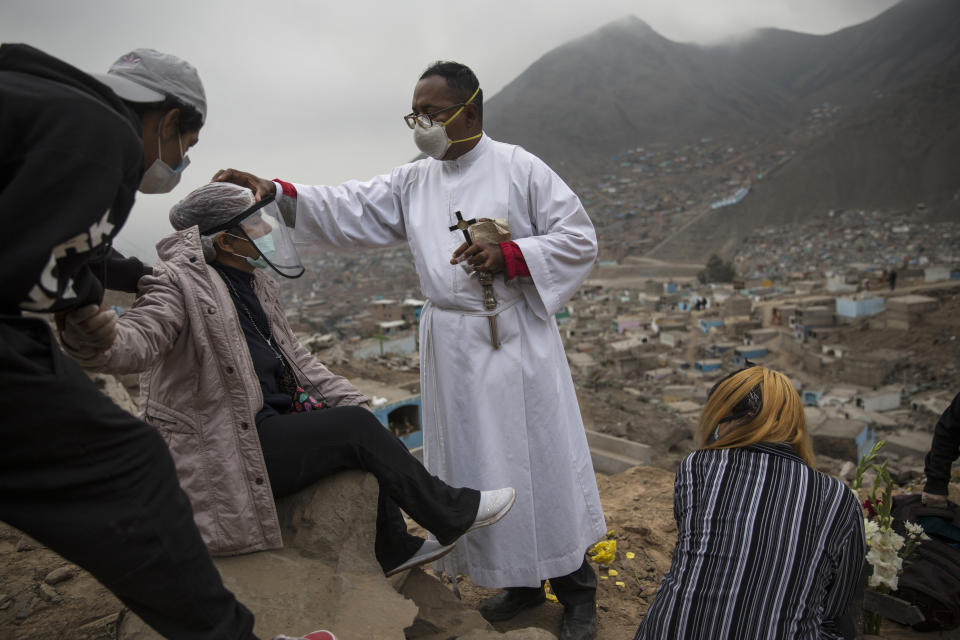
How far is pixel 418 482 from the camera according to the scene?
84.3 inches

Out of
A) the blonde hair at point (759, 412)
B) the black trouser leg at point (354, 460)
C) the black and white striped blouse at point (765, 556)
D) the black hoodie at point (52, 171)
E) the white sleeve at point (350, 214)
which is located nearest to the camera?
the black hoodie at point (52, 171)

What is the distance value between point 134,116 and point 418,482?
1350 millimetres

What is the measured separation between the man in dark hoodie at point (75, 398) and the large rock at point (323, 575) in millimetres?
530

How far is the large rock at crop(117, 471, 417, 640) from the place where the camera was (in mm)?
1839

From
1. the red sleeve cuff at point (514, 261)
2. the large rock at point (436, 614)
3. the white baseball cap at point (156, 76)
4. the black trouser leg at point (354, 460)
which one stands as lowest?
the large rock at point (436, 614)

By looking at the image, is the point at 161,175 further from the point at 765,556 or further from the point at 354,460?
the point at 765,556

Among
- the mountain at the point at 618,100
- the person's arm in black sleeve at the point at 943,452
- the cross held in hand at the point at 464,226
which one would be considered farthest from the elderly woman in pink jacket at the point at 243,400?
the mountain at the point at 618,100

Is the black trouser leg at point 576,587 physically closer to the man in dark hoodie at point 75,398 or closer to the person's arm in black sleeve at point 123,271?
the man in dark hoodie at point 75,398

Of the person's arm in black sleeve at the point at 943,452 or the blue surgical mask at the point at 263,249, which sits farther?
the person's arm in black sleeve at the point at 943,452

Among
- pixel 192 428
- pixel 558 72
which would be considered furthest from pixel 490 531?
pixel 558 72

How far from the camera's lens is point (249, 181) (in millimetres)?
2570

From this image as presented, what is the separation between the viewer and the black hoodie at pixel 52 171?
43.4 inches

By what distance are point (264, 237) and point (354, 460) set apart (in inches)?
34.5

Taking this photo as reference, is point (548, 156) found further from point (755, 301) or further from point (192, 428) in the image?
point (192, 428)
